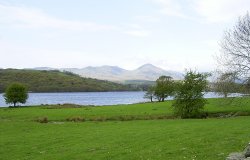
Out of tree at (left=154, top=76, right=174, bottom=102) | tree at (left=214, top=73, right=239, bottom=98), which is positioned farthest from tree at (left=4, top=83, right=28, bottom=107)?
tree at (left=214, top=73, right=239, bottom=98)

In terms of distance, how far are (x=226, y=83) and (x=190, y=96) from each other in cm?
750

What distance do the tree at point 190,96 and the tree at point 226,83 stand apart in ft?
19.5

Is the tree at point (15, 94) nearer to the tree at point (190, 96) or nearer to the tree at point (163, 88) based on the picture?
the tree at point (163, 88)

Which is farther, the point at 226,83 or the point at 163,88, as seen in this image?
the point at 163,88

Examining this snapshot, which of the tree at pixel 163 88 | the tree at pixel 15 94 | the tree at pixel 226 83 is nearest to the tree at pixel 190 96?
the tree at pixel 226 83

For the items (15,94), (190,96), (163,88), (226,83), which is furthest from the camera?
(163,88)

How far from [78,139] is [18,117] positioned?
112 feet

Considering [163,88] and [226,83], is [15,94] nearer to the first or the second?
[163,88]

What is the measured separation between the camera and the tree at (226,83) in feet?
171

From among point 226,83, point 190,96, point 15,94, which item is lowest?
point 190,96

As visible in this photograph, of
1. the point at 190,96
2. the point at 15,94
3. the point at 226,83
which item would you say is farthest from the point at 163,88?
the point at 226,83

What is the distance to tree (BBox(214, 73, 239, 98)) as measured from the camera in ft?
171

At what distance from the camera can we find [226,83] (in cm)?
5231

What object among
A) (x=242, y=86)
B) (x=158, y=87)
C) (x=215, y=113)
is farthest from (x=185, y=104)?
(x=158, y=87)
